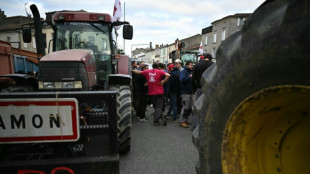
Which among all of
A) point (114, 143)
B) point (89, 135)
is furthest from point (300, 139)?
point (89, 135)

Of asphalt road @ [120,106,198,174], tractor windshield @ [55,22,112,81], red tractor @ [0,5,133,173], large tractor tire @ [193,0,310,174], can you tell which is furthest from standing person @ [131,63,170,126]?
large tractor tire @ [193,0,310,174]

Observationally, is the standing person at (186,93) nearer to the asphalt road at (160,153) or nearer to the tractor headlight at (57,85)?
the asphalt road at (160,153)

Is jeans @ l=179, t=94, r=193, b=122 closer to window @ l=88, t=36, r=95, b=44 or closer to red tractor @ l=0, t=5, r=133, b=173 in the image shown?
window @ l=88, t=36, r=95, b=44

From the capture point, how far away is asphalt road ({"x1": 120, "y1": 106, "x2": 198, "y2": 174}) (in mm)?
3325

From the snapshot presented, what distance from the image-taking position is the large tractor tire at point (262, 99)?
0.94 metres

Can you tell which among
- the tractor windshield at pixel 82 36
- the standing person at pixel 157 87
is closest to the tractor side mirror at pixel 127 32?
the tractor windshield at pixel 82 36

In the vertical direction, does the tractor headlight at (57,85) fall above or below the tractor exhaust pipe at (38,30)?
below

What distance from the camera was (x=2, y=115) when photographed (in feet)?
5.32

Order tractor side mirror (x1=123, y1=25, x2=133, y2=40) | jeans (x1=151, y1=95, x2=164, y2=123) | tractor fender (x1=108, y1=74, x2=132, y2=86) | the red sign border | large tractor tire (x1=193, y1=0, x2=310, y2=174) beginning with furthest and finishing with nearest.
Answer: jeans (x1=151, y1=95, x2=164, y2=123), tractor side mirror (x1=123, y1=25, x2=133, y2=40), tractor fender (x1=108, y1=74, x2=132, y2=86), the red sign border, large tractor tire (x1=193, y1=0, x2=310, y2=174)

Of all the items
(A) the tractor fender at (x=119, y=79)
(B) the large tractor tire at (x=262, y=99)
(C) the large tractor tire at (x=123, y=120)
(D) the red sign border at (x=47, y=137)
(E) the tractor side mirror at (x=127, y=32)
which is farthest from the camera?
(E) the tractor side mirror at (x=127, y=32)

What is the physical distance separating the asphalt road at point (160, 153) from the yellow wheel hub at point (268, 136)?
2098 mm

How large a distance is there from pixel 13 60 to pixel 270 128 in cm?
927

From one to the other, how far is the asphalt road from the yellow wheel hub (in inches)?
82.6

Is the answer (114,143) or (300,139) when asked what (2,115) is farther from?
(300,139)
